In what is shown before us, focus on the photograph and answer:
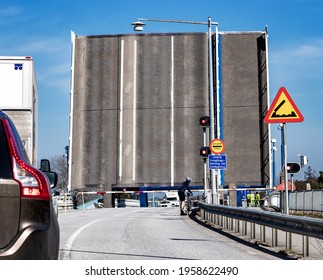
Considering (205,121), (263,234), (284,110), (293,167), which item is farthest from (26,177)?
(205,121)

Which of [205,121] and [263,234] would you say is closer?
[263,234]

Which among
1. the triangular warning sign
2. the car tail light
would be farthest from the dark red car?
the triangular warning sign

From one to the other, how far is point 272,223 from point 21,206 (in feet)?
21.3

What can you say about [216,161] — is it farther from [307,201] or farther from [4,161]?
[4,161]

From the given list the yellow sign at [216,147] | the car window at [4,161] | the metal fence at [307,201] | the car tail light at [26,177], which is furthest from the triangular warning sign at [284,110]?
the metal fence at [307,201]

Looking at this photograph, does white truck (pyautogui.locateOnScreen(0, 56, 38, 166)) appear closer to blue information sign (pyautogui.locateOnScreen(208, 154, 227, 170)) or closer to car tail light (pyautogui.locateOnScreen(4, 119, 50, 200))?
blue information sign (pyautogui.locateOnScreen(208, 154, 227, 170))

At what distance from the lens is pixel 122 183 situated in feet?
79.0

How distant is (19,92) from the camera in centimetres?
1260

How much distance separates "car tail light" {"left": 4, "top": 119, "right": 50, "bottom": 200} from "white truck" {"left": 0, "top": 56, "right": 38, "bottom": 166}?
8.12m

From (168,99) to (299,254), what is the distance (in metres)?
14.7

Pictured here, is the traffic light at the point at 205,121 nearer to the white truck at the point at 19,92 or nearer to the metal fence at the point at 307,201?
the metal fence at the point at 307,201

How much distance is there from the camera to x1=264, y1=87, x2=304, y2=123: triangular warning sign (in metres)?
10.2
